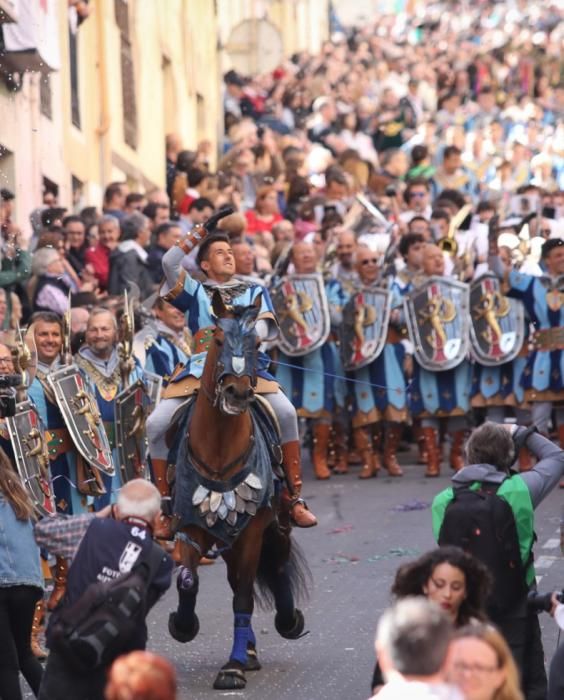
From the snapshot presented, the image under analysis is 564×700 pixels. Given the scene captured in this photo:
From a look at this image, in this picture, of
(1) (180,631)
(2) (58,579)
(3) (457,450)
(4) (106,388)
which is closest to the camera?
(1) (180,631)

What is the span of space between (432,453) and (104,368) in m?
5.32

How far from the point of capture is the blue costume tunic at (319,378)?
1958 cm

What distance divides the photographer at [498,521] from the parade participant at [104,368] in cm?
476

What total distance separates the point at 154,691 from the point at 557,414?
12.8 meters

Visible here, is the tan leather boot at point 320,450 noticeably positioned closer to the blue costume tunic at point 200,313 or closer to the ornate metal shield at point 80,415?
the ornate metal shield at point 80,415

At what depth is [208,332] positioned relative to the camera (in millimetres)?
12422

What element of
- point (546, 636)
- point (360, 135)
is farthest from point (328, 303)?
point (360, 135)

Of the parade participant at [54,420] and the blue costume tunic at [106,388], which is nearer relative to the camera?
the parade participant at [54,420]

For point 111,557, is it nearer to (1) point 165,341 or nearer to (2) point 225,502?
(2) point 225,502

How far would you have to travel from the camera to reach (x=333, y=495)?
18.5m

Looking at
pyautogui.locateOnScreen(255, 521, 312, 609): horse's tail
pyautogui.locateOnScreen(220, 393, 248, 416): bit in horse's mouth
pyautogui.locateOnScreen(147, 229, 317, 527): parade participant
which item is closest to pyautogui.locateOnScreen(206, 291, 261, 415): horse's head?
pyautogui.locateOnScreen(220, 393, 248, 416): bit in horse's mouth

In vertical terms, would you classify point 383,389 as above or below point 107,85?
below

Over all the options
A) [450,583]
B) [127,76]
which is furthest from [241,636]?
[127,76]

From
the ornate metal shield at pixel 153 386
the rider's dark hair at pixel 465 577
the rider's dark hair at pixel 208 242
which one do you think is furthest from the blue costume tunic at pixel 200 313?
the rider's dark hair at pixel 465 577
